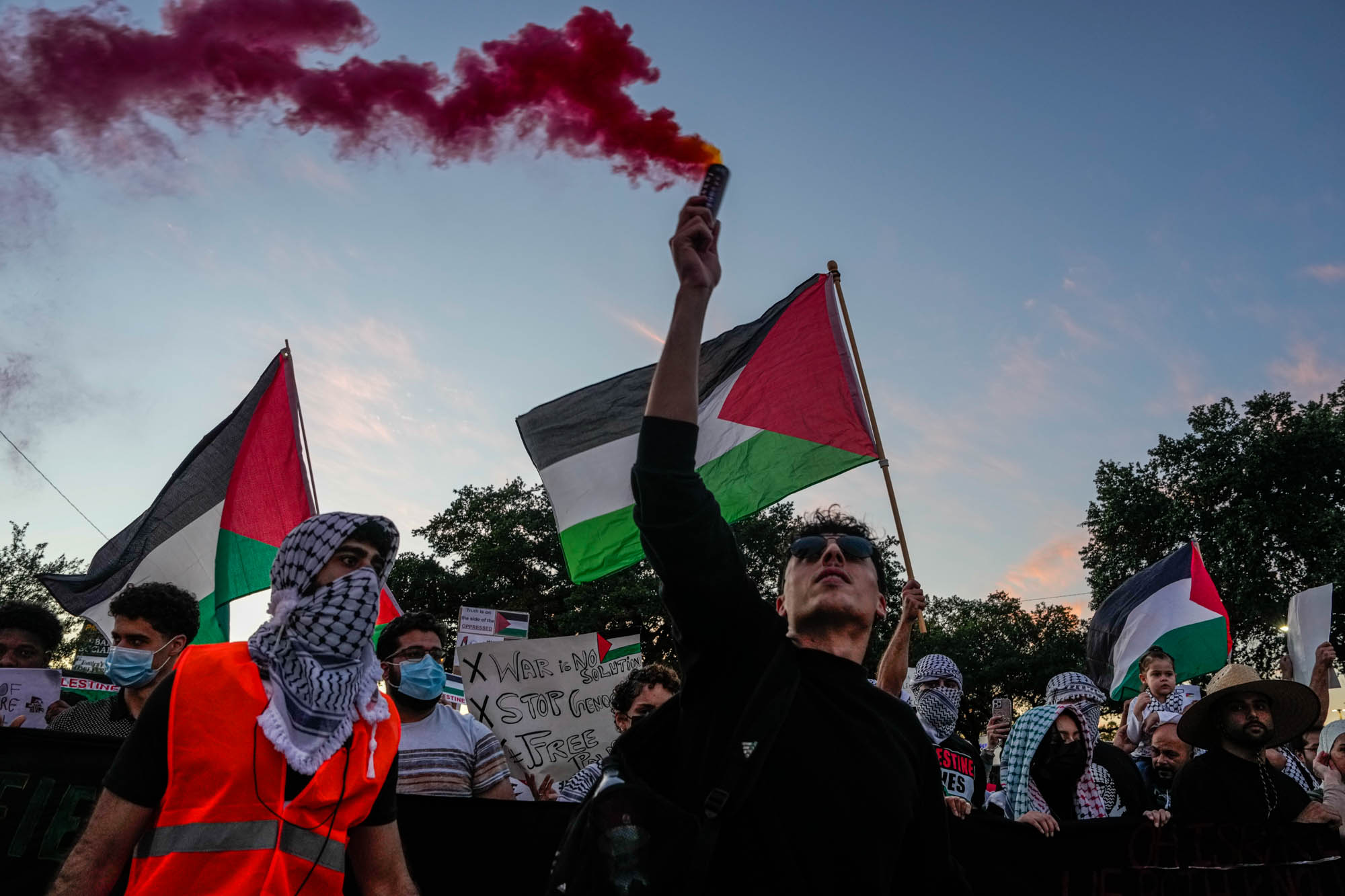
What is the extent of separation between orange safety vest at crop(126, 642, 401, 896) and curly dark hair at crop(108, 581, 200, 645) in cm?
202

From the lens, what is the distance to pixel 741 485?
267 inches

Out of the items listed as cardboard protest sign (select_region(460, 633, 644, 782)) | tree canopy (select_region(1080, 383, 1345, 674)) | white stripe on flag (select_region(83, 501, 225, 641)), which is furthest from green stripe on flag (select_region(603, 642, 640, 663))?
tree canopy (select_region(1080, 383, 1345, 674))

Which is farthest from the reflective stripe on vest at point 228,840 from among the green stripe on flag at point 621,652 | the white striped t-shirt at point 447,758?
the green stripe on flag at point 621,652

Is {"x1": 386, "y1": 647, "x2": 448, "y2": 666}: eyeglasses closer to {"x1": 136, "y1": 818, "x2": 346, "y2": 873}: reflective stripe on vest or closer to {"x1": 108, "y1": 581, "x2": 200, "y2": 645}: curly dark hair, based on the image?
{"x1": 108, "y1": 581, "x2": 200, "y2": 645}: curly dark hair

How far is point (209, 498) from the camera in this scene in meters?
6.95

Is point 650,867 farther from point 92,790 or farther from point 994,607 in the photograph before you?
point 994,607

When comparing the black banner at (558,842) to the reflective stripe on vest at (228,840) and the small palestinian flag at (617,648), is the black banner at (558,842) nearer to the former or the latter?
the reflective stripe on vest at (228,840)

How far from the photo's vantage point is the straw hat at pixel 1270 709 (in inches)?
211

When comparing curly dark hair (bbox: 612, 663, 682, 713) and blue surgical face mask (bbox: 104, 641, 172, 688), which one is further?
curly dark hair (bbox: 612, 663, 682, 713)

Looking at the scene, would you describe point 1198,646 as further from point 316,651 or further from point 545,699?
point 316,651

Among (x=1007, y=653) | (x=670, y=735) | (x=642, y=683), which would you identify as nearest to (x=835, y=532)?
(x=670, y=735)

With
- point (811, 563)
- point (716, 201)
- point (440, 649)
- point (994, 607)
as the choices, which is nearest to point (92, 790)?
point (440, 649)

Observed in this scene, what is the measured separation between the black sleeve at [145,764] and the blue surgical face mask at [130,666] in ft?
6.88

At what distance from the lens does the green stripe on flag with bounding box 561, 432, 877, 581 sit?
6652 millimetres
